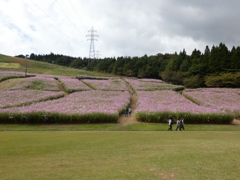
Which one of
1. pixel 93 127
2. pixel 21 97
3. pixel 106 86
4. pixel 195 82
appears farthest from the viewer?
pixel 195 82

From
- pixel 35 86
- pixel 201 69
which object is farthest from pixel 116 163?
pixel 201 69

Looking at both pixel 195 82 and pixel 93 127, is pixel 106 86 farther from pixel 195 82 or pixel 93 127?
pixel 195 82

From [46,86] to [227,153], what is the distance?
4244cm

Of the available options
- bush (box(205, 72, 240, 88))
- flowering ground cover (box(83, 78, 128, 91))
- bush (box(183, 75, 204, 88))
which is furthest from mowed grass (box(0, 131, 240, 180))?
bush (box(183, 75, 204, 88))

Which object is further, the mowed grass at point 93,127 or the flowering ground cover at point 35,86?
the flowering ground cover at point 35,86

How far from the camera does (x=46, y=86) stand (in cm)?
4572

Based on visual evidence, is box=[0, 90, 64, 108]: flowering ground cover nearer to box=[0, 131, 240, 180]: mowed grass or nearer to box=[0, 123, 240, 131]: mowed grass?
box=[0, 123, 240, 131]: mowed grass

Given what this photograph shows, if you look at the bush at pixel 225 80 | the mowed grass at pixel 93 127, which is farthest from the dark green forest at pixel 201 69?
the mowed grass at pixel 93 127

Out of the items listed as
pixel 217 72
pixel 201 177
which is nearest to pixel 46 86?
pixel 201 177

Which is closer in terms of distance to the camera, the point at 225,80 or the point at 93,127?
the point at 93,127

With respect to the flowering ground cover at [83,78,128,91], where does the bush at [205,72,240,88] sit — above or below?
above

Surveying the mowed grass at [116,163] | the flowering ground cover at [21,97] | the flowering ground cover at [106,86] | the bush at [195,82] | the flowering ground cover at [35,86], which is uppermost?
the bush at [195,82]

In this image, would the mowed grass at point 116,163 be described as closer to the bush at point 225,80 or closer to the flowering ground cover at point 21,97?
the flowering ground cover at point 21,97

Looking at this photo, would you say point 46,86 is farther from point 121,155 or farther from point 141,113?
point 121,155
